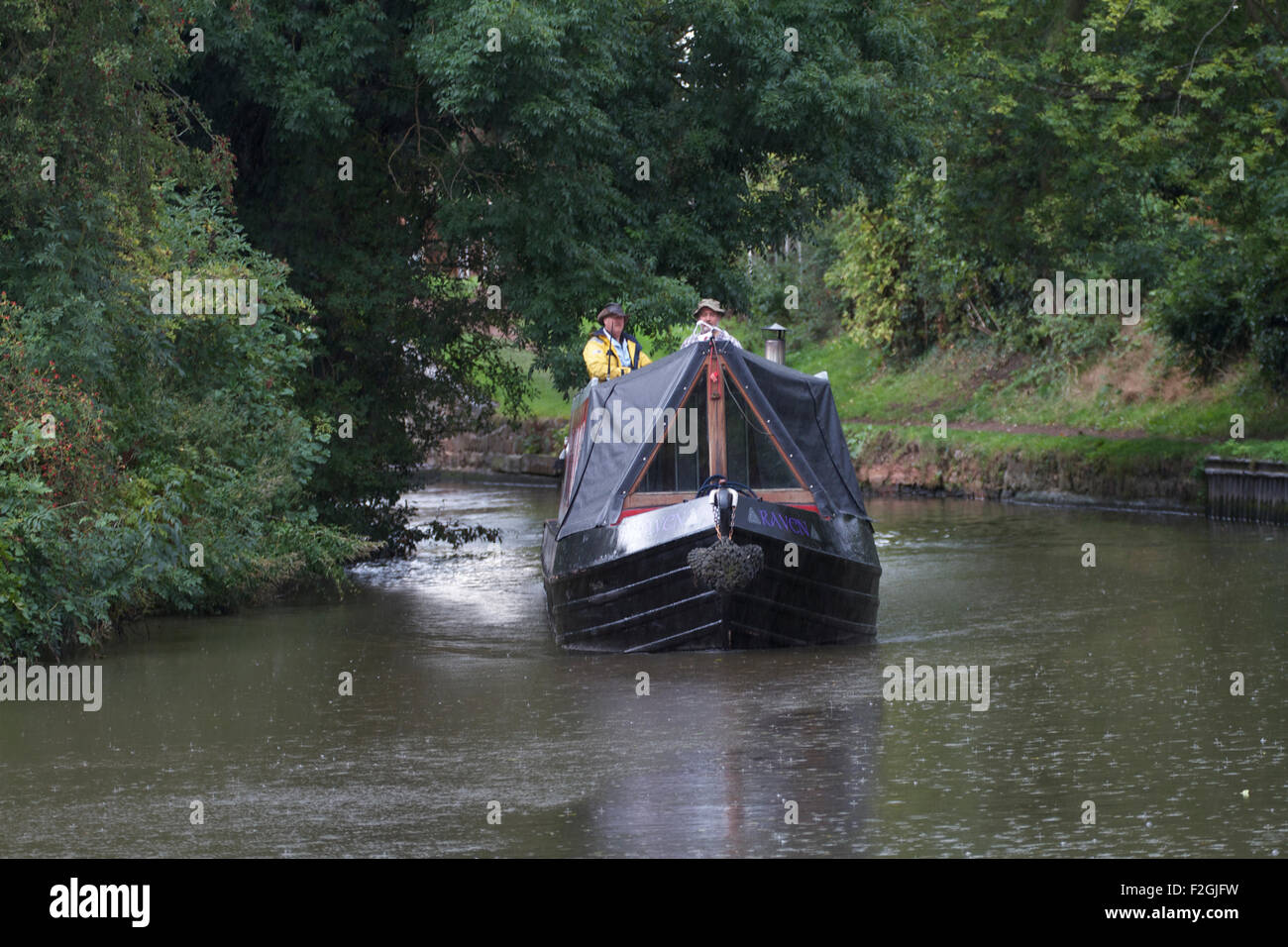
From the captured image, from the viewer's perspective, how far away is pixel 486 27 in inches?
645

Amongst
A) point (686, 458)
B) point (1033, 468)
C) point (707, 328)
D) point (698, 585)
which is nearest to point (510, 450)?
point (1033, 468)

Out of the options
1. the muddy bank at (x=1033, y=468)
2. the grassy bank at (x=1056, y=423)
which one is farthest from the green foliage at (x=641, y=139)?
the muddy bank at (x=1033, y=468)

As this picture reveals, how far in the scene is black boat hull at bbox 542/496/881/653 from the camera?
42.6 feet

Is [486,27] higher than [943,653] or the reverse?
higher

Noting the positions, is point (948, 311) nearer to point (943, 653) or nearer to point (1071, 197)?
point (1071, 197)

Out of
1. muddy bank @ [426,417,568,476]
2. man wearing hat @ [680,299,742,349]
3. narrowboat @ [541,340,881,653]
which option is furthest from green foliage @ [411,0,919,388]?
muddy bank @ [426,417,568,476]

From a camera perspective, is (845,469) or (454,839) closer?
(454,839)

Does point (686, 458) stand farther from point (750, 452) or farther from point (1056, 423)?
point (1056, 423)

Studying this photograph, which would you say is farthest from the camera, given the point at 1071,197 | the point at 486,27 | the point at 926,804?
the point at 1071,197

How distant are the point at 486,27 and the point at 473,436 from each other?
21.6 m

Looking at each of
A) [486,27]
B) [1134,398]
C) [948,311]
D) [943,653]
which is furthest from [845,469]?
[948,311]

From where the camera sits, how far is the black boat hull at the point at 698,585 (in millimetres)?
12992

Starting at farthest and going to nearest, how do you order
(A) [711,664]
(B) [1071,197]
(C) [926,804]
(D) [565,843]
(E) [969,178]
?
(E) [969,178] → (B) [1071,197] → (A) [711,664] → (C) [926,804] → (D) [565,843]

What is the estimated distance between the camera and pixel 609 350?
15125 mm
